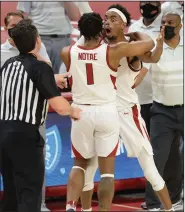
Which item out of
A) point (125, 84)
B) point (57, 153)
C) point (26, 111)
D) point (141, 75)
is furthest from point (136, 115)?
point (26, 111)

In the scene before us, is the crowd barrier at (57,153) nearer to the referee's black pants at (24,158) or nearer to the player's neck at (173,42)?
the player's neck at (173,42)

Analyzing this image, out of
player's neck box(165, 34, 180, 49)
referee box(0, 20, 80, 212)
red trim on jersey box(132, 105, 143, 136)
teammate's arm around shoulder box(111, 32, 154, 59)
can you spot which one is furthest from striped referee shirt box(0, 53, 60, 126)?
player's neck box(165, 34, 180, 49)

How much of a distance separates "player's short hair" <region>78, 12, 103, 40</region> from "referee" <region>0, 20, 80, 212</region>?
2.56 ft

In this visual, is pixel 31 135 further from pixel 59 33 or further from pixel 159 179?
pixel 59 33

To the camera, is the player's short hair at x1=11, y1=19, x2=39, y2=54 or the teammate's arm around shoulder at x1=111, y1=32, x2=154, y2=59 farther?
the teammate's arm around shoulder at x1=111, y1=32, x2=154, y2=59

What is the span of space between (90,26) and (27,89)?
104 centimetres

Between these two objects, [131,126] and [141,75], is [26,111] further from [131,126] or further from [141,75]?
[141,75]

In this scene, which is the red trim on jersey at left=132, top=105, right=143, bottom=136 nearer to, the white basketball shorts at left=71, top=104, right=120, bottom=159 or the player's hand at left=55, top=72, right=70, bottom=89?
the white basketball shorts at left=71, top=104, right=120, bottom=159

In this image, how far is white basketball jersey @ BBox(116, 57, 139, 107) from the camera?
6910 millimetres

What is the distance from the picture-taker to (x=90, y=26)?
6504mm

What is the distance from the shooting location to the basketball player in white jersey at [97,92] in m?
6.50

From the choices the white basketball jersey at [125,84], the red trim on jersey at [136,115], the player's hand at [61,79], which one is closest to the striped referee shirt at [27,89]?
the player's hand at [61,79]

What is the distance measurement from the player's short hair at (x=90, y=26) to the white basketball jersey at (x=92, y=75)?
11cm

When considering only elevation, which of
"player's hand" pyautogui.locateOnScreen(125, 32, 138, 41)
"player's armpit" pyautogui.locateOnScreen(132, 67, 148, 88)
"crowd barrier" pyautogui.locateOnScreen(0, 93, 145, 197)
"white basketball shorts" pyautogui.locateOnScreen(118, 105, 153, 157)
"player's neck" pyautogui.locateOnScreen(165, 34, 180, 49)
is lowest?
"crowd barrier" pyautogui.locateOnScreen(0, 93, 145, 197)
